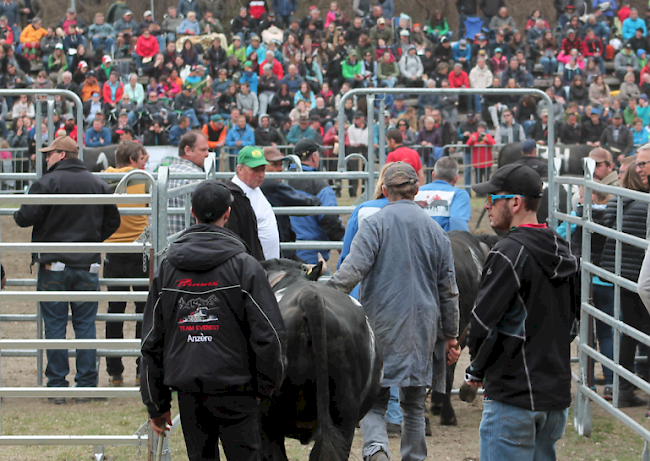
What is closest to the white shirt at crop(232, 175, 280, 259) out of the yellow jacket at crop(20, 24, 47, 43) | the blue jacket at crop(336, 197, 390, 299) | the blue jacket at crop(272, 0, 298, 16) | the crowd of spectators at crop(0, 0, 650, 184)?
the blue jacket at crop(336, 197, 390, 299)

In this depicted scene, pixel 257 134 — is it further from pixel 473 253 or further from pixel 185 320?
pixel 185 320

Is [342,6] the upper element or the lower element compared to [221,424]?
upper

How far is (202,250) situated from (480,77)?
1915 cm

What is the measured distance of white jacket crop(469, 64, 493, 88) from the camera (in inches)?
846

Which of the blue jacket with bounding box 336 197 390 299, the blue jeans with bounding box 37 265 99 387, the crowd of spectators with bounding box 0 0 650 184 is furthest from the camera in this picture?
the crowd of spectators with bounding box 0 0 650 184

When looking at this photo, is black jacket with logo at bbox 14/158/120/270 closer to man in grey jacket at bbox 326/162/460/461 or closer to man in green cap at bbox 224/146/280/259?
man in green cap at bbox 224/146/280/259

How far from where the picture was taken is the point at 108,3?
31.4 metres

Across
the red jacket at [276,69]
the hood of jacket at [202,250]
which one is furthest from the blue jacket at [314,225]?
the red jacket at [276,69]

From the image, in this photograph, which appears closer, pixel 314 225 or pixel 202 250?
pixel 202 250

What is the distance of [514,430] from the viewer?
3.35 m

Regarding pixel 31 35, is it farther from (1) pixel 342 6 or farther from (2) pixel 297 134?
(1) pixel 342 6

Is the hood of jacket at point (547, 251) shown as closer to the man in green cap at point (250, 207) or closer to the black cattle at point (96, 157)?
the man in green cap at point (250, 207)

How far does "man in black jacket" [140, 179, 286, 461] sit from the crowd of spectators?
1149 centimetres

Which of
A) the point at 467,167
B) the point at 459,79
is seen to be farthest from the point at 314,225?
the point at 459,79
